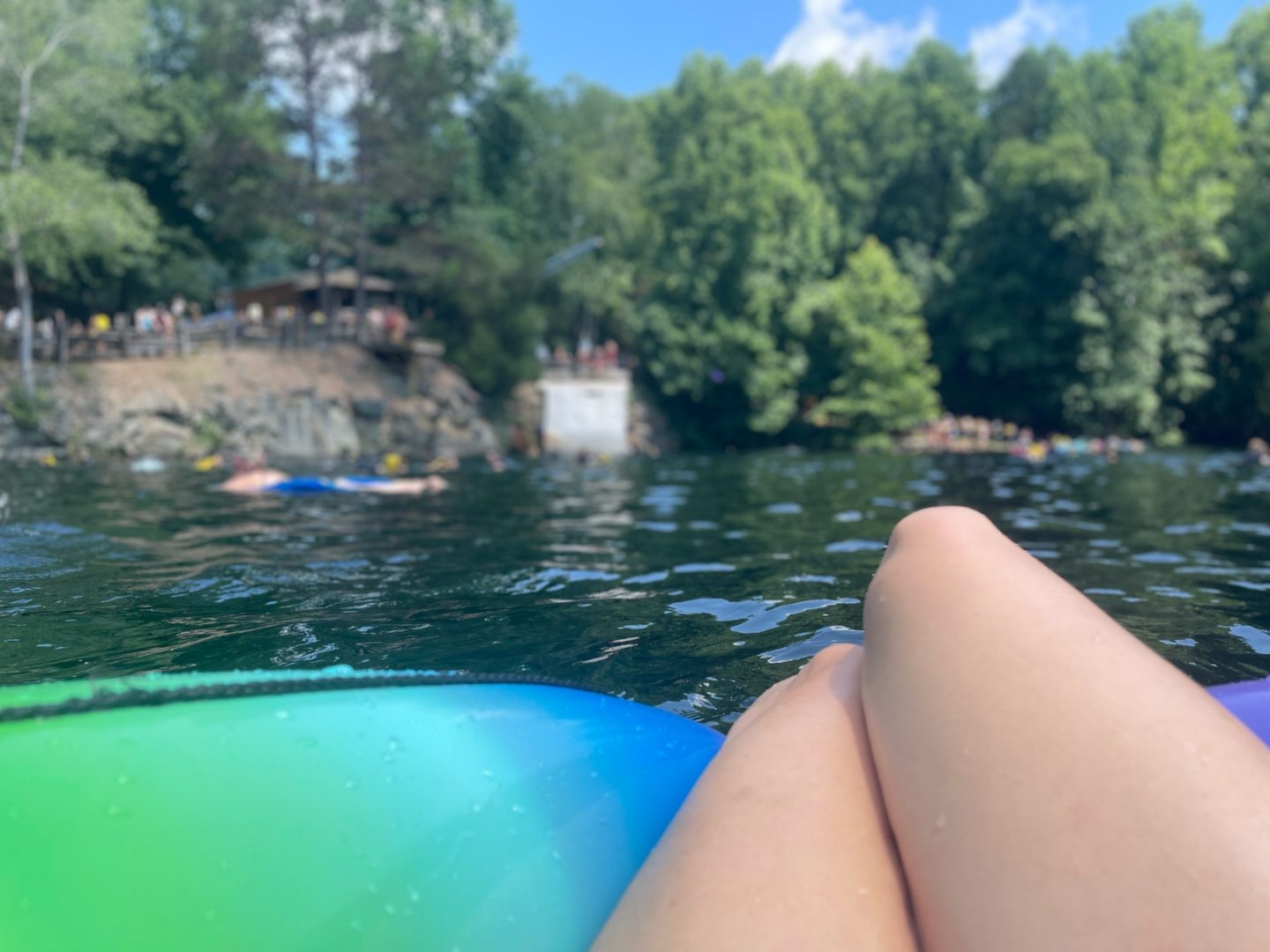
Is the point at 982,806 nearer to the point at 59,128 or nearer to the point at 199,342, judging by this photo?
the point at 59,128

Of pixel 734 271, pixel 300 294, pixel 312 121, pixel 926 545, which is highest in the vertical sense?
pixel 312 121

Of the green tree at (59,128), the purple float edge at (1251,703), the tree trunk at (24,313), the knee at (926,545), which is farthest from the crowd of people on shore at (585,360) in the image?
the knee at (926,545)

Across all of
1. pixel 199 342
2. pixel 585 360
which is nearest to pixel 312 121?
pixel 199 342

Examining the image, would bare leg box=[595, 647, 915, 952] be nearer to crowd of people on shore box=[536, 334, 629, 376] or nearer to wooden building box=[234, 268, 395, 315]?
crowd of people on shore box=[536, 334, 629, 376]

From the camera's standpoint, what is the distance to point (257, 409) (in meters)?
23.2

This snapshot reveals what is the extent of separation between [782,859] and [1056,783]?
0.46m

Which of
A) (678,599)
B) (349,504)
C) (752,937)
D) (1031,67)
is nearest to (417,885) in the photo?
(752,937)

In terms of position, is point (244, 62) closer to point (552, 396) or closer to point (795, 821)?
point (552, 396)

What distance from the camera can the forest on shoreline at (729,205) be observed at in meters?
25.7

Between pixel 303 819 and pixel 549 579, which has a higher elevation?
pixel 303 819

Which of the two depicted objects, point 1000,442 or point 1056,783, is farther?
point 1000,442

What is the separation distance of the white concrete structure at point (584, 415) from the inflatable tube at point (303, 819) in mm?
28421

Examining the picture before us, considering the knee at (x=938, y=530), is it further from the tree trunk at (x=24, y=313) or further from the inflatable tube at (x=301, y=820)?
the tree trunk at (x=24, y=313)

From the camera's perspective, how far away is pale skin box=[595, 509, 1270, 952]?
1235 millimetres
